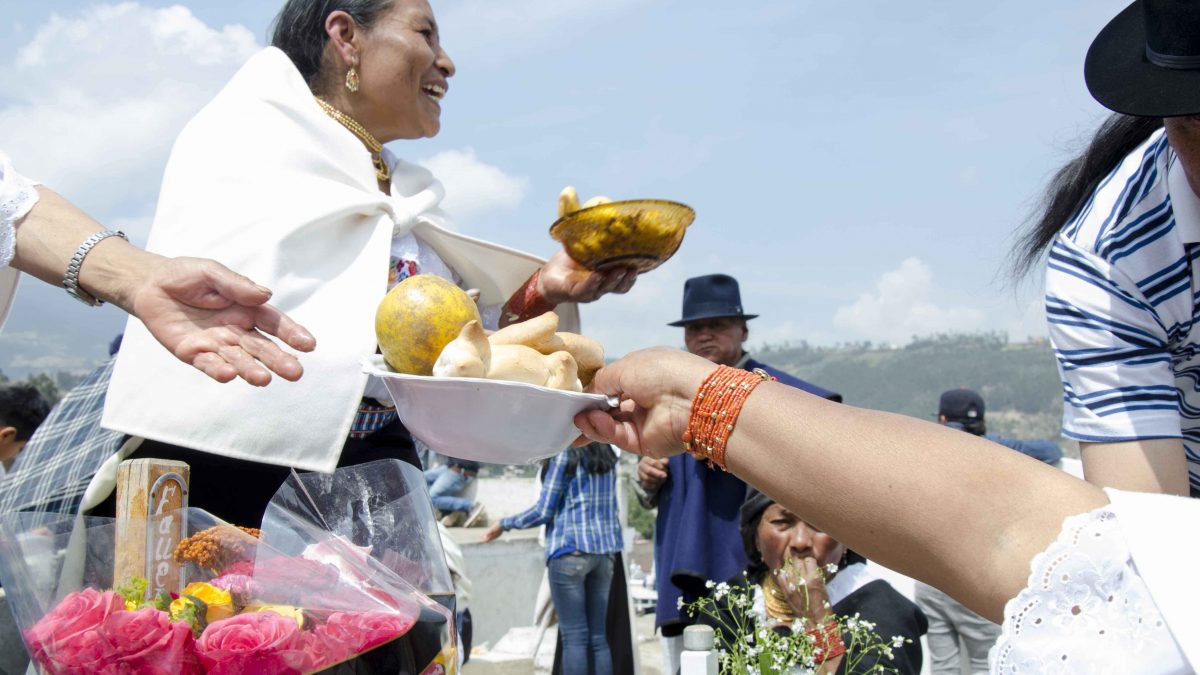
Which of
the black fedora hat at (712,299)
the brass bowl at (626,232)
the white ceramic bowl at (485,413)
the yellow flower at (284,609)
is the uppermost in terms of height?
the black fedora hat at (712,299)

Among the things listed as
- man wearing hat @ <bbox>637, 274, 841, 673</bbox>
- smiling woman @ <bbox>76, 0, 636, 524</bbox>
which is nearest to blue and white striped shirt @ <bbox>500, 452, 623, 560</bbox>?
man wearing hat @ <bbox>637, 274, 841, 673</bbox>

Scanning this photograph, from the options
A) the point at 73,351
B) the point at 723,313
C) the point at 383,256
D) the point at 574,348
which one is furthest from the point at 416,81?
the point at 73,351

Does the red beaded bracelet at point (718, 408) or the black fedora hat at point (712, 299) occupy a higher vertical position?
the black fedora hat at point (712, 299)

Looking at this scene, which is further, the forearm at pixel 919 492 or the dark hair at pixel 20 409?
the dark hair at pixel 20 409

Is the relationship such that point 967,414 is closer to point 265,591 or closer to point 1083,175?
point 1083,175

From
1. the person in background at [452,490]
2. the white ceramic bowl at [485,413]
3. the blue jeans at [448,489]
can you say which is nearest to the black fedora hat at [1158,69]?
the white ceramic bowl at [485,413]

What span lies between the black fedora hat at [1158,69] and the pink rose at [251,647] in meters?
1.65

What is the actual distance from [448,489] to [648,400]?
8.04m

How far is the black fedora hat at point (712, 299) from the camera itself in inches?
216

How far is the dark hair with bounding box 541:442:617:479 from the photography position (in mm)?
6633

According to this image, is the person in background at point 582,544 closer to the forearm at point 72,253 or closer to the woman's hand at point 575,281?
the woman's hand at point 575,281

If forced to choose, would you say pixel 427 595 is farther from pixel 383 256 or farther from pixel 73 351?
pixel 73 351

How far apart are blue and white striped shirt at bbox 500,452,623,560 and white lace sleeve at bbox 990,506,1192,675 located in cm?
543

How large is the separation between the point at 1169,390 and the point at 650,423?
115 cm
